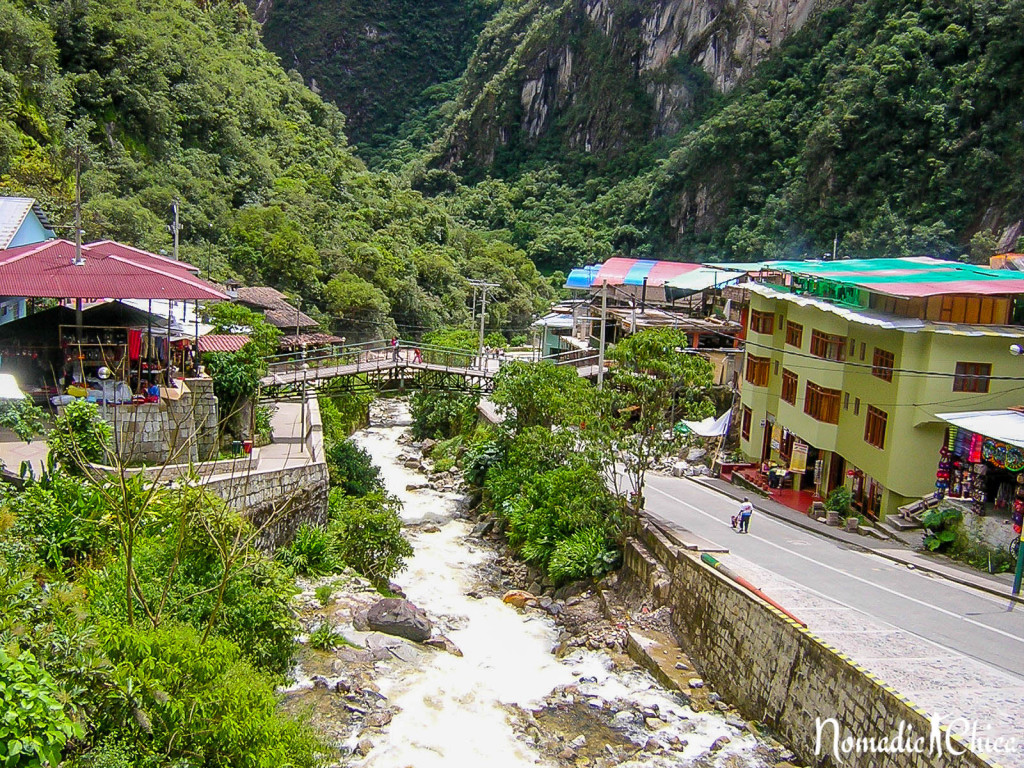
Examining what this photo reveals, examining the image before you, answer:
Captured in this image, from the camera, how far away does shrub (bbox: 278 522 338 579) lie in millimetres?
21328

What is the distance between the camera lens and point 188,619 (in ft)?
45.8

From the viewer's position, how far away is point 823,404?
2572 centimetres

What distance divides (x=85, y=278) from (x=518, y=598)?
12.7 m

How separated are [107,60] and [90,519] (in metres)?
41.6

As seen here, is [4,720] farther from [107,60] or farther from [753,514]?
Result: [107,60]

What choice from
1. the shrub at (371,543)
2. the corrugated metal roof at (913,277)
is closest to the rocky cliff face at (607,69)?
the corrugated metal roof at (913,277)

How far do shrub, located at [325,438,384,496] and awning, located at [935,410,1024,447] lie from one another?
1699 centimetres

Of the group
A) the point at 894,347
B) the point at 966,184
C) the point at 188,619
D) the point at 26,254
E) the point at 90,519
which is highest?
the point at 966,184

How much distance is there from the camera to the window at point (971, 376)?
21172 millimetres

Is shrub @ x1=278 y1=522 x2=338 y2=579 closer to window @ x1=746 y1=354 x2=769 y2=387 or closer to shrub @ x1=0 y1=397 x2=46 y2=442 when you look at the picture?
shrub @ x1=0 y1=397 x2=46 y2=442

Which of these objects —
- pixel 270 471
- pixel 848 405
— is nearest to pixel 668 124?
pixel 848 405

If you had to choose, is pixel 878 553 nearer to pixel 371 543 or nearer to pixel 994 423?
pixel 994 423

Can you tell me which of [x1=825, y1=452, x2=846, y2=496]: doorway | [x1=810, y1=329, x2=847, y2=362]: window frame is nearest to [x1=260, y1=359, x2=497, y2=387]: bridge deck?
[x1=810, y1=329, x2=847, y2=362]: window frame

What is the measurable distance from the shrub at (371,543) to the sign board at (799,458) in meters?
12.3
